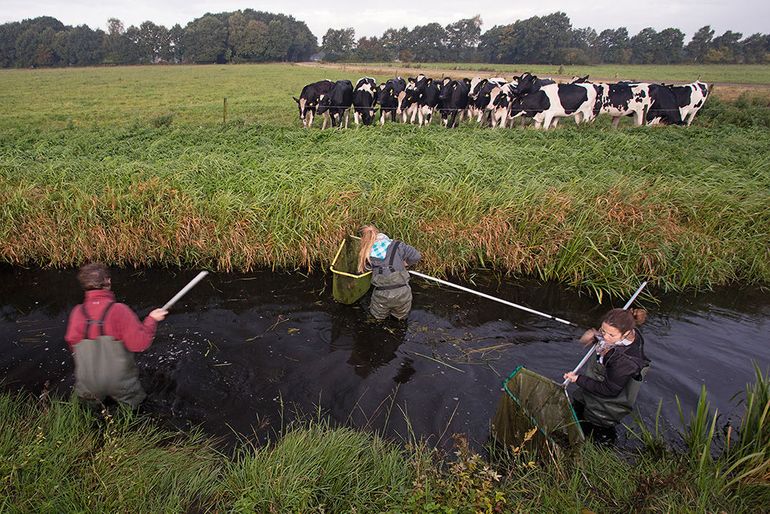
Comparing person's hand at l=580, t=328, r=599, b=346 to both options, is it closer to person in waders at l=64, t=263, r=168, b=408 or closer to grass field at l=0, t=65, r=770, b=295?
grass field at l=0, t=65, r=770, b=295

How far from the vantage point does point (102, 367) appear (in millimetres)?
3420

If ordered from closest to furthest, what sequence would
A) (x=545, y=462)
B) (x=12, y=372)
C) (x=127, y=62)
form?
(x=545, y=462)
(x=12, y=372)
(x=127, y=62)

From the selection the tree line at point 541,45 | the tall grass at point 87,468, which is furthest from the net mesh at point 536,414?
the tree line at point 541,45

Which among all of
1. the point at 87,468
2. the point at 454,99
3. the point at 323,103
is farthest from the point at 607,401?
the point at 454,99

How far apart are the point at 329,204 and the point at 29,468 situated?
191 inches

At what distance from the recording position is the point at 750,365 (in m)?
4.93

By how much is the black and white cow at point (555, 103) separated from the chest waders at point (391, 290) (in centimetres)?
1046

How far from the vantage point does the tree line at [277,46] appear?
2579 inches

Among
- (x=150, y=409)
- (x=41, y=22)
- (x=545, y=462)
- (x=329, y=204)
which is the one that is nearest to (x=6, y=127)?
(x=329, y=204)

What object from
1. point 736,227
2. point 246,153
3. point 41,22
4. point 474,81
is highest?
point 41,22

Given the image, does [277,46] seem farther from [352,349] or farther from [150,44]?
[352,349]

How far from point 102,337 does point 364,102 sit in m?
13.4

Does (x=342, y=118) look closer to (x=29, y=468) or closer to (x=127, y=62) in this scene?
(x=29, y=468)

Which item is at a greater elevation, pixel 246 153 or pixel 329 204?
pixel 246 153
